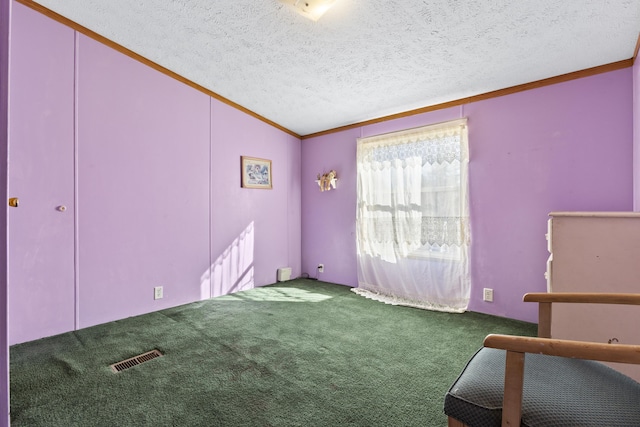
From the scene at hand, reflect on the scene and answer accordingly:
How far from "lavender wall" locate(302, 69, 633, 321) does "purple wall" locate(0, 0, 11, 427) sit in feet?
10.8

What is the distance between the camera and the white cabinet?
161 cm

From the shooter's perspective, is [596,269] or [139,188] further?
[139,188]

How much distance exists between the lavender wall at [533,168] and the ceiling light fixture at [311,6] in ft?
6.00

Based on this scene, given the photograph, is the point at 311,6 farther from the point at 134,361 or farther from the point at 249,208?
the point at 134,361

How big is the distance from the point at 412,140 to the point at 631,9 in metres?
1.85

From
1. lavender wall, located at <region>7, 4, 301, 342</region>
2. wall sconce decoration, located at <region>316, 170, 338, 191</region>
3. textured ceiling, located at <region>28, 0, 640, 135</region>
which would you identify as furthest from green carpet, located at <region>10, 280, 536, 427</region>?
textured ceiling, located at <region>28, 0, 640, 135</region>

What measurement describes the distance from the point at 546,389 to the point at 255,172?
3687 millimetres

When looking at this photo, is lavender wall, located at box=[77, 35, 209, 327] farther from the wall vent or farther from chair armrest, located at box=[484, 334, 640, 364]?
chair armrest, located at box=[484, 334, 640, 364]

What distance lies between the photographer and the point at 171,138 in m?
3.17

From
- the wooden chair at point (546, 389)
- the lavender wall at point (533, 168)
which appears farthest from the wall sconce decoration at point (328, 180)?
the wooden chair at point (546, 389)

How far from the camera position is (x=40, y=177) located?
7.72ft

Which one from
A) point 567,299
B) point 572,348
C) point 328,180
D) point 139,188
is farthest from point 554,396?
point 328,180

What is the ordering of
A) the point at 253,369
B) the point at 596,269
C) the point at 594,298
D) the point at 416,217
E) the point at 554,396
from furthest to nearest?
the point at 416,217, the point at 253,369, the point at 596,269, the point at 594,298, the point at 554,396

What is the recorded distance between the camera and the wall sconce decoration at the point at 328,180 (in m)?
4.12
